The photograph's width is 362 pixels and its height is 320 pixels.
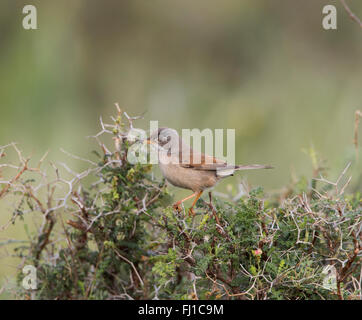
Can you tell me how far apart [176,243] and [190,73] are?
4.77 meters

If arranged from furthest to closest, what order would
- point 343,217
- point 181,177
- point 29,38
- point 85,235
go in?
point 29,38
point 181,177
point 85,235
point 343,217

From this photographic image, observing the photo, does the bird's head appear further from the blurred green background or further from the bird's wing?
the blurred green background

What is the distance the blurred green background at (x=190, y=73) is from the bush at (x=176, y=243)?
257 cm

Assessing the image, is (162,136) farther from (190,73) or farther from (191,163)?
(190,73)

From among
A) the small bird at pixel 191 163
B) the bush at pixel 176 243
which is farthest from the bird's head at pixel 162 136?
the bush at pixel 176 243

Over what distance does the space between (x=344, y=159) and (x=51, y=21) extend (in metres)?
4.16

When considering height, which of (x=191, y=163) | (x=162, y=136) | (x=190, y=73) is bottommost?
(x=191, y=163)

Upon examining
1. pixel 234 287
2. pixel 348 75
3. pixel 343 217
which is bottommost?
pixel 234 287

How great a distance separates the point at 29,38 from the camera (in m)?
6.46

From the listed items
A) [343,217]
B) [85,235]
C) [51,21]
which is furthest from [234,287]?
[51,21]


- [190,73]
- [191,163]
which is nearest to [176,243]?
[191,163]

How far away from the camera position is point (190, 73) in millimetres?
7152

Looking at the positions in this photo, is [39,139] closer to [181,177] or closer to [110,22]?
[110,22]

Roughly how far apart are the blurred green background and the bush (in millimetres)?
2569
